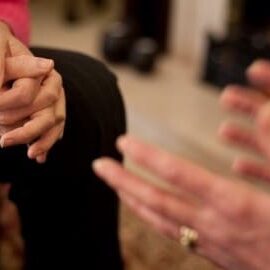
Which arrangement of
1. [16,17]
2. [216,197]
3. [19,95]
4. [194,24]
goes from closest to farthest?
[216,197], [19,95], [16,17], [194,24]

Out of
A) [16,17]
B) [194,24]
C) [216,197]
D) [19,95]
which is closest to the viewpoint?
[216,197]

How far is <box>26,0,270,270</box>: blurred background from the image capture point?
5.43ft

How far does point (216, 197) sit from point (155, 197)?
59mm

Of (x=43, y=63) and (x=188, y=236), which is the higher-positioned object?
(x=43, y=63)

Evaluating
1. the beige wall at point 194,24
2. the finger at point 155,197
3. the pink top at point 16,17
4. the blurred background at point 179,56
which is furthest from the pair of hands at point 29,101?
the beige wall at point 194,24

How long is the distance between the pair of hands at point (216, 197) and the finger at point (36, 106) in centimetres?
20

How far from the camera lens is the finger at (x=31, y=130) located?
692mm

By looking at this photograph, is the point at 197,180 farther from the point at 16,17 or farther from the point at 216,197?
the point at 16,17

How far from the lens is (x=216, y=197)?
492mm

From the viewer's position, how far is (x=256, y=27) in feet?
6.23

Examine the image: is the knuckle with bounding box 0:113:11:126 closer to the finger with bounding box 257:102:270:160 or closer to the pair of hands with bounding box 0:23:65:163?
the pair of hands with bounding box 0:23:65:163

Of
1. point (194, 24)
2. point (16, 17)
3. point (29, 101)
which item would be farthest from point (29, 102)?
point (194, 24)

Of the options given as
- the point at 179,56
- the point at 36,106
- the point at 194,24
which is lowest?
the point at 179,56

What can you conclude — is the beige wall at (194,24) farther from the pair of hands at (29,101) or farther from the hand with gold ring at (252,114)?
the hand with gold ring at (252,114)
